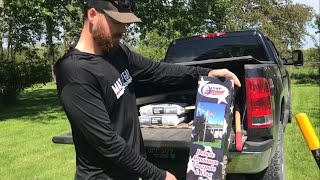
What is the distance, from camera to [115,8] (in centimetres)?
198

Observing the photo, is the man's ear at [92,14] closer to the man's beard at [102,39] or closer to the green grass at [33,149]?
A: the man's beard at [102,39]

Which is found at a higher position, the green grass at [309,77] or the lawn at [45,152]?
the lawn at [45,152]

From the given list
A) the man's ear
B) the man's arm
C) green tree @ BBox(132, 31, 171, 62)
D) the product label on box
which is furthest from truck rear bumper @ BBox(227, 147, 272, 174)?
green tree @ BBox(132, 31, 171, 62)

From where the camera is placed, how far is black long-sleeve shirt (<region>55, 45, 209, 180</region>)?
1.90 metres

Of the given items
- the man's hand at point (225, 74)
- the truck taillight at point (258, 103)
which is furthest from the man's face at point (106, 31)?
the truck taillight at point (258, 103)

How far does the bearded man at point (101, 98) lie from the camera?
1901mm

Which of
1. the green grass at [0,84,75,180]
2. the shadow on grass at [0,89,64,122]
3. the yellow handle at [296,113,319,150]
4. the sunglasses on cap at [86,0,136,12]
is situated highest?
the sunglasses on cap at [86,0,136,12]

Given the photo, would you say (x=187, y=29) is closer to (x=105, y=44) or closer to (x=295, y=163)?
(x=295, y=163)

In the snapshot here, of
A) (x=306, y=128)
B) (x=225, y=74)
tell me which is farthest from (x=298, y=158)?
(x=306, y=128)

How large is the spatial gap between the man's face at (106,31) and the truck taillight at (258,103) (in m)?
2.06

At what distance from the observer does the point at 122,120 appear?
214 cm

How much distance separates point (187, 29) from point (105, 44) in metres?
14.8

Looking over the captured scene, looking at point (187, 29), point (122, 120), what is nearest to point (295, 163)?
point (122, 120)

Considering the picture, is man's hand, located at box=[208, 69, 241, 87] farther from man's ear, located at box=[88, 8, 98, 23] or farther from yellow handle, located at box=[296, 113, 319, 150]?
yellow handle, located at box=[296, 113, 319, 150]
